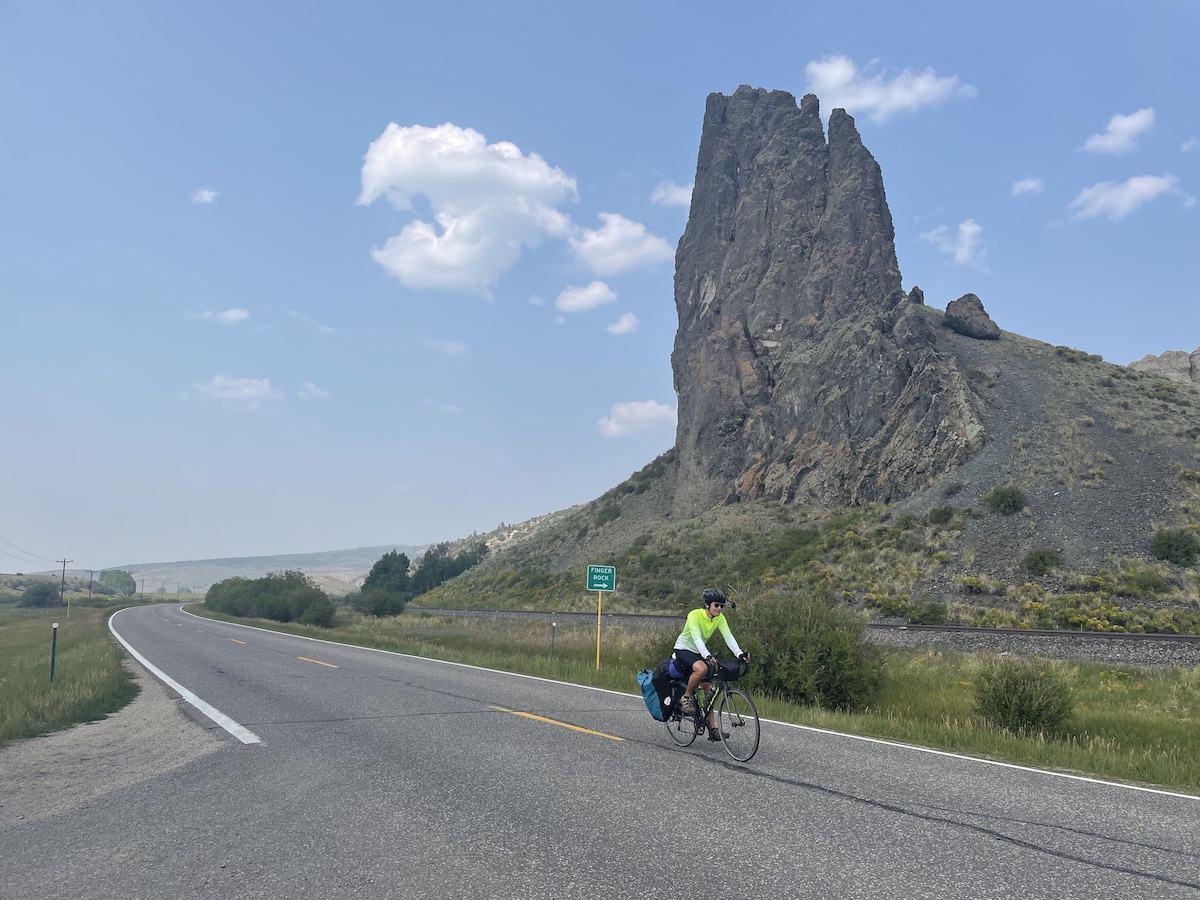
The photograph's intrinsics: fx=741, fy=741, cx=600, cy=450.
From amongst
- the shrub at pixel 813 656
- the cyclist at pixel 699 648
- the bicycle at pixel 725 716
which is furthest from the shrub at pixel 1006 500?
the cyclist at pixel 699 648

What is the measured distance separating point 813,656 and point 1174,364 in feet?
331

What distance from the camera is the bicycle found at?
27.5 ft

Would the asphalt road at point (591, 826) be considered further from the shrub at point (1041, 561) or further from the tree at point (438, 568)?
the tree at point (438, 568)

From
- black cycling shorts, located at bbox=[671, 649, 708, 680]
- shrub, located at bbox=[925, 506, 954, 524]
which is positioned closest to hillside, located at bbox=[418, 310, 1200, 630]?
shrub, located at bbox=[925, 506, 954, 524]

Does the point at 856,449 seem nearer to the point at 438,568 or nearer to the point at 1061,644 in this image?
the point at 1061,644

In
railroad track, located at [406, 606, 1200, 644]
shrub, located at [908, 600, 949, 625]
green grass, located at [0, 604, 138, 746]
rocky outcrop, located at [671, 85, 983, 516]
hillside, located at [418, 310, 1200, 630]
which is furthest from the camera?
rocky outcrop, located at [671, 85, 983, 516]

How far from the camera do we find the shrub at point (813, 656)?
14.6 meters

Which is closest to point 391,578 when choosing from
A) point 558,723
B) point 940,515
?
point 940,515

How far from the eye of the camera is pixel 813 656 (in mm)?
14547

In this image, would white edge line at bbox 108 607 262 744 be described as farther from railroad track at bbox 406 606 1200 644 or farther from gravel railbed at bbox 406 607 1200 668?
railroad track at bbox 406 606 1200 644

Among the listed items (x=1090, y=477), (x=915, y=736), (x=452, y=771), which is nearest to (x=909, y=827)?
(x=452, y=771)

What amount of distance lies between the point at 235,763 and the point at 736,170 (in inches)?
3649

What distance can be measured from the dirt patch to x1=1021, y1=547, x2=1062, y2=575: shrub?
123 feet

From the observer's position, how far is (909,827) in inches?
231
